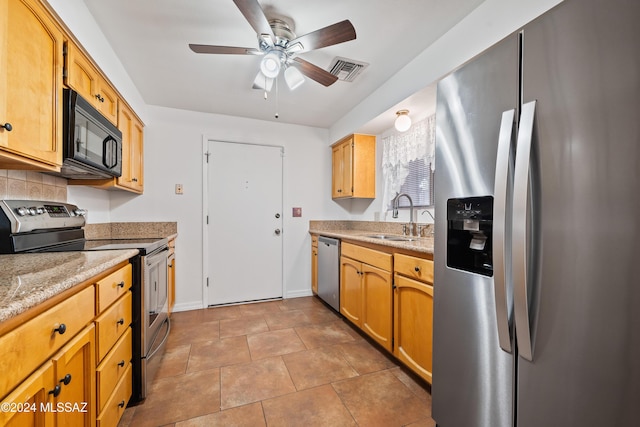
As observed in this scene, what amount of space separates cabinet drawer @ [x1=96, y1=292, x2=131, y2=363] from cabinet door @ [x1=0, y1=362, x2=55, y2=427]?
35 cm

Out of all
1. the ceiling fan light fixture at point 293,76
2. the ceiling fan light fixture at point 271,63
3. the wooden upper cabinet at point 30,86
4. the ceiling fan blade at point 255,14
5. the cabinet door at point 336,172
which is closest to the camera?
the wooden upper cabinet at point 30,86

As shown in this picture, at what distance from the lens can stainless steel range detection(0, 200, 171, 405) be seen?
1.29 metres

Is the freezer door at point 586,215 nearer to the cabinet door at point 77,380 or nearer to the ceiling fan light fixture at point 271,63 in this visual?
the ceiling fan light fixture at point 271,63

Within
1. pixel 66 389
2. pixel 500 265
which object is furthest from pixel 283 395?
pixel 500 265

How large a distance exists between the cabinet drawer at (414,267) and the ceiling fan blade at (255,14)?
1.57m

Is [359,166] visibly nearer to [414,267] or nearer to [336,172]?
[336,172]

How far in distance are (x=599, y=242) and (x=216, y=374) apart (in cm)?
211

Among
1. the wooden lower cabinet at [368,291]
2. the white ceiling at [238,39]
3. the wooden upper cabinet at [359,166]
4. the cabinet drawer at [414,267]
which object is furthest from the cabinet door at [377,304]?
the white ceiling at [238,39]

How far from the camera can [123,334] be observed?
1403mm

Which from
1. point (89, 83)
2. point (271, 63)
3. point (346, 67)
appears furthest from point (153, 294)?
point (346, 67)

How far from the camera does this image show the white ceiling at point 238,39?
1565 millimetres

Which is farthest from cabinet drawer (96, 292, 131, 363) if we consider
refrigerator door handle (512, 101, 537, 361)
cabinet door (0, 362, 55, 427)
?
refrigerator door handle (512, 101, 537, 361)

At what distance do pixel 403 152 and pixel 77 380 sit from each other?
2.76 m

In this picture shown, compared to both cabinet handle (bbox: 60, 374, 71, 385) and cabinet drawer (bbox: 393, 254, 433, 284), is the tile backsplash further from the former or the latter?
cabinet drawer (bbox: 393, 254, 433, 284)
